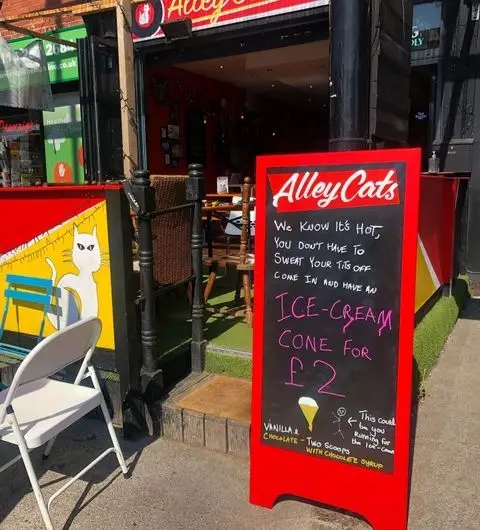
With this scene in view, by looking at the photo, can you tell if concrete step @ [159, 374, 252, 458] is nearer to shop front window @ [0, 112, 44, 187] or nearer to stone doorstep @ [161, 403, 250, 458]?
stone doorstep @ [161, 403, 250, 458]

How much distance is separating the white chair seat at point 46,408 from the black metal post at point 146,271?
53 cm

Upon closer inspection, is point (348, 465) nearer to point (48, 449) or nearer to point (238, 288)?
point (48, 449)

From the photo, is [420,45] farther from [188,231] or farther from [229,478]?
[229,478]

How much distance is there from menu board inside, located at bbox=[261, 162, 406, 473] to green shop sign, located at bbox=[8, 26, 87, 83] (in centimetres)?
647

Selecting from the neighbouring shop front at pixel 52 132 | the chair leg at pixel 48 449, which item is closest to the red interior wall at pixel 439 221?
the chair leg at pixel 48 449

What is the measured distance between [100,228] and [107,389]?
0.99 metres

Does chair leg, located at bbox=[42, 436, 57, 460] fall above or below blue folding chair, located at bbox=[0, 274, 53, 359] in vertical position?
below

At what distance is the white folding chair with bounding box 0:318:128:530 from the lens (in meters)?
2.15

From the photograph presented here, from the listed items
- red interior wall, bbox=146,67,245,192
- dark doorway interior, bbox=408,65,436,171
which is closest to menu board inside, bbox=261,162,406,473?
dark doorway interior, bbox=408,65,436,171

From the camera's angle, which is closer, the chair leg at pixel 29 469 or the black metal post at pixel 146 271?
the chair leg at pixel 29 469

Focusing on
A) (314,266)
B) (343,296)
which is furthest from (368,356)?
(314,266)

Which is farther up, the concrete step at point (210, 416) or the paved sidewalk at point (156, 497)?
the concrete step at point (210, 416)

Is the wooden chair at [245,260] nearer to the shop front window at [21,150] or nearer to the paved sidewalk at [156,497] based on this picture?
the paved sidewalk at [156,497]

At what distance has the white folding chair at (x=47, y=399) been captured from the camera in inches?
84.8
